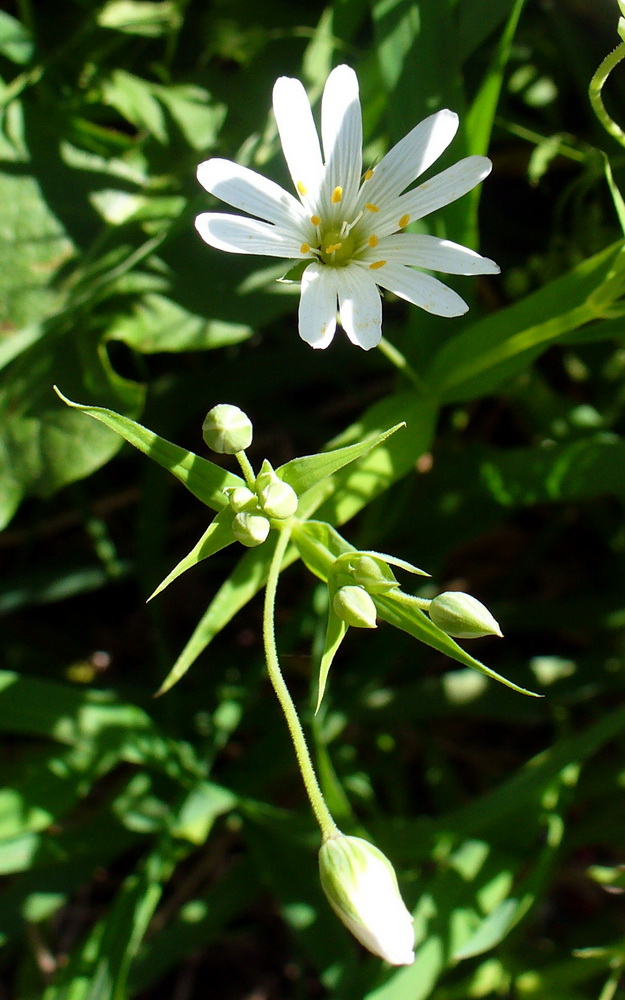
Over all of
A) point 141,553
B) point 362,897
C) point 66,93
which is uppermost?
point 66,93

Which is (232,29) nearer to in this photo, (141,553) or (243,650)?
(141,553)

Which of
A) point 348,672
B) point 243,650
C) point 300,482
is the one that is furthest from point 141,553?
point 300,482

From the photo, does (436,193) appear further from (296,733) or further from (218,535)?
(296,733)

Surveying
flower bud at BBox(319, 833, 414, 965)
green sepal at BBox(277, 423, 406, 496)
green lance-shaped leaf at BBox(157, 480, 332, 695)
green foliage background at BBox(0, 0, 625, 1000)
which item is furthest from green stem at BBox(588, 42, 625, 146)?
flower bud at BBox(319, 833, 414, 965)

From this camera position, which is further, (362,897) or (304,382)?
(304,382)

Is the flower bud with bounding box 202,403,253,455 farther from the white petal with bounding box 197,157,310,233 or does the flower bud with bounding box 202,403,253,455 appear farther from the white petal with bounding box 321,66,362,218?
the white petal with bounding box 321,66,362,218

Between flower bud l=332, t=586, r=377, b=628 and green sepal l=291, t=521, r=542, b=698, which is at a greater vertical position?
flower bud l=332, t=586, r=377, b=628

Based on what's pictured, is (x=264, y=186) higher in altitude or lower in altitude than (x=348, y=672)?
higher

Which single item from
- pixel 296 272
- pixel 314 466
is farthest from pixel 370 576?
pixel 296 272
